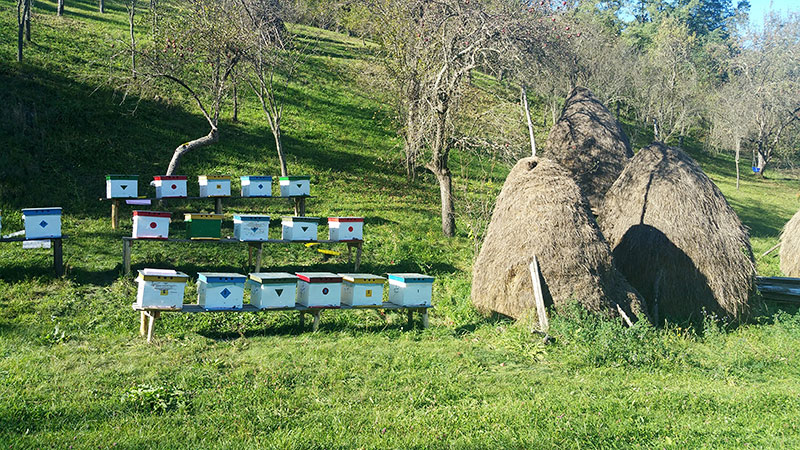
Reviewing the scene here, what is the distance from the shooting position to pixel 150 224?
11.5 meters

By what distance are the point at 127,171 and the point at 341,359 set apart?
11.6m

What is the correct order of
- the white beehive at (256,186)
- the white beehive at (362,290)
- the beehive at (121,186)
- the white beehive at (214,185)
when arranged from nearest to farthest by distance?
the white beehive at (362,290) → the beehive at (121,186) → the white beehive at (214,185) → the white beehive at (256,186)

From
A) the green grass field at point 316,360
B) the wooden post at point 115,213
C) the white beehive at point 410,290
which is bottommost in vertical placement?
the green grass field at point 316,360

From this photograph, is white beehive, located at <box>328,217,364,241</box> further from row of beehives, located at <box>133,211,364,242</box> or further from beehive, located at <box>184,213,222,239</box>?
beehive, located at <box>184,213,222,239</box>

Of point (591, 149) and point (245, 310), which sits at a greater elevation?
point (591, 149)

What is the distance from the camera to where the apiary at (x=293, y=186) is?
15.1 metres

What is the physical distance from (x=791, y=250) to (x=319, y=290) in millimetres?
14308

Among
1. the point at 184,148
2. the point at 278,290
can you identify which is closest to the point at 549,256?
the point at 278,290

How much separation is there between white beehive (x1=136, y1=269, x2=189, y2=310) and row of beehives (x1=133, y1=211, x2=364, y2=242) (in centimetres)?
267

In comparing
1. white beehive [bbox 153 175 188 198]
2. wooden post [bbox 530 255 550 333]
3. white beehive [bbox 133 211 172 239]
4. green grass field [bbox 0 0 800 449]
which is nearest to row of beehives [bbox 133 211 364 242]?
white beehive [bbox 133 211 172 239]

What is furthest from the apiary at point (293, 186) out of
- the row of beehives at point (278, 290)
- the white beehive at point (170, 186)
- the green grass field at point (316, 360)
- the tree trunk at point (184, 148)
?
the row of beehives at point (278, 290)

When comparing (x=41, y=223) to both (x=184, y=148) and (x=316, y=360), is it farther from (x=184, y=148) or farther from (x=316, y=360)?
(x=316, y=360)

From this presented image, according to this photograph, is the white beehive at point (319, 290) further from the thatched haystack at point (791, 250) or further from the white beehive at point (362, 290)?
the thatched haystack at point (791, 250)

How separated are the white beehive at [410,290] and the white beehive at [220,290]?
2.66m
